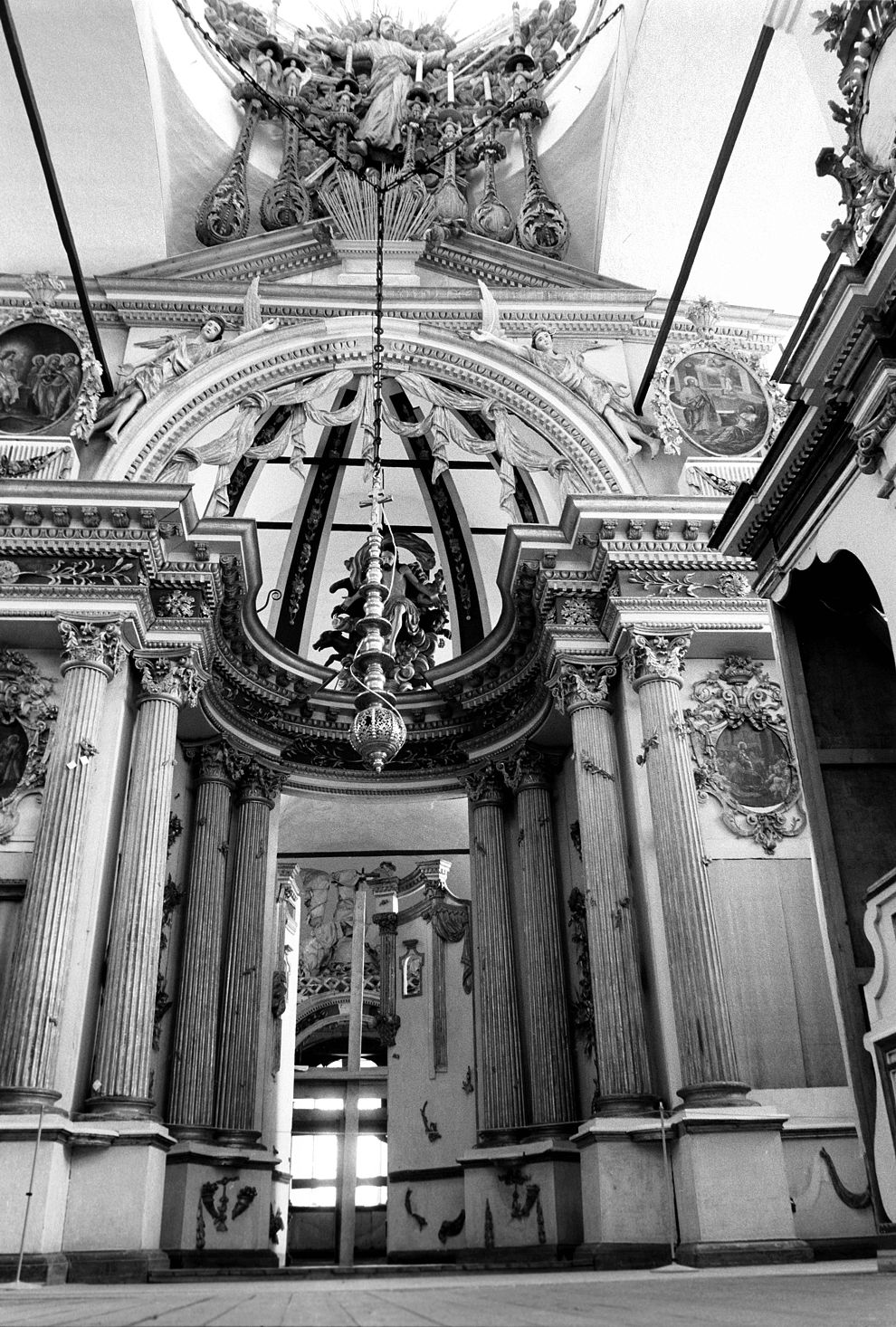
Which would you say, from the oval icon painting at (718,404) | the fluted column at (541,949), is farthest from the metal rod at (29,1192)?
the oval icon painting at (718,404)

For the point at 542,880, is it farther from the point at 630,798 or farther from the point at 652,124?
the point at 652,124

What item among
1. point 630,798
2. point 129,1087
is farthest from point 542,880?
point 129,1087

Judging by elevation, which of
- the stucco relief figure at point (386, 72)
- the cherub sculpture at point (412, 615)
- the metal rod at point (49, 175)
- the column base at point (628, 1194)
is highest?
the stucco relief figure at point (386, 72)

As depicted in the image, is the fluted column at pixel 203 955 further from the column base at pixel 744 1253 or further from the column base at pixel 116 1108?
the column base at pixel 744 1253

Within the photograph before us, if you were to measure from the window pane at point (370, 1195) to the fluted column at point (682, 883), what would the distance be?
10.6 metres

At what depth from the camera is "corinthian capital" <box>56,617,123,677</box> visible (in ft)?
29.9

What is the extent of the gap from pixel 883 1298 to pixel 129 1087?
238 inches

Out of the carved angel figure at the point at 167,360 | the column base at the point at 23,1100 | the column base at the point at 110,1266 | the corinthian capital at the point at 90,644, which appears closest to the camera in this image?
the column base at the point at 110,1266

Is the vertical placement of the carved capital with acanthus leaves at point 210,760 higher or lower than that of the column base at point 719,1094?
higher

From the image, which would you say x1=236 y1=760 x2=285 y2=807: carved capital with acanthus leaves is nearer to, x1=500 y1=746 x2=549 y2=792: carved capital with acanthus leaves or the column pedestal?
x1=500 y1=746 x2=549 y2=792: carved capital with acanthus leaves

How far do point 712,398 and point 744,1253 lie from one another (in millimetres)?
7668

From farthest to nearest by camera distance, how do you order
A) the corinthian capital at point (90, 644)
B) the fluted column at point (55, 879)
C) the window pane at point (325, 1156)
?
1. the window pane at point (325, 1156)
2. the corinthian capital at point (90, 644)
3. the fluted column at point (55, 879)

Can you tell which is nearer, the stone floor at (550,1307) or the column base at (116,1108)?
the stone floor at (550,1307)

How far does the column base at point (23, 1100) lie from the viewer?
7441 millimetres
